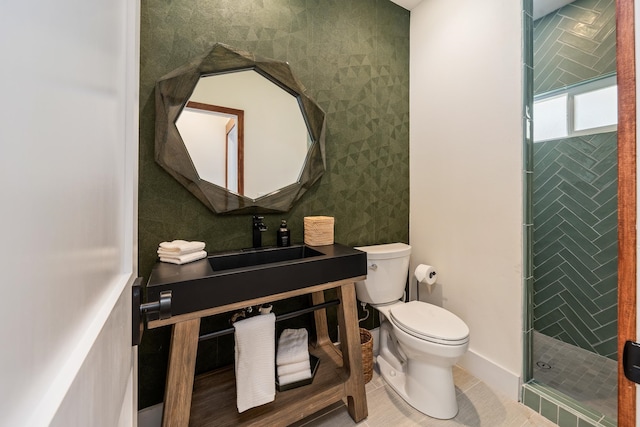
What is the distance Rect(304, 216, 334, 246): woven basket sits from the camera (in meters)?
1.60

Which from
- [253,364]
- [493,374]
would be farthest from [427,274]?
[253,364]

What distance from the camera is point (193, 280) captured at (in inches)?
38.6

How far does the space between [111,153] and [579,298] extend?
292 centimetres

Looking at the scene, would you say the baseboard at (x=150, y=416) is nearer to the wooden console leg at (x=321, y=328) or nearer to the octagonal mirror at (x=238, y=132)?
the wooden console leg at (x=321, y=328)

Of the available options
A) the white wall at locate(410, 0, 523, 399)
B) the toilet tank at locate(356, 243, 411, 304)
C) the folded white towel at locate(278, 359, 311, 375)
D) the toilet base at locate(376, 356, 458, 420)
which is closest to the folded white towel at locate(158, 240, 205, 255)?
the folded white towel at locate(278, 359, 311, 375)

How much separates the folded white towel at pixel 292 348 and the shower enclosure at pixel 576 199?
1551mm

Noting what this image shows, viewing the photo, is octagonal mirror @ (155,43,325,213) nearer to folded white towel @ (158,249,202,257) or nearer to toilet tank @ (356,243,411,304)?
folded white towel @ (158,249,202,257)

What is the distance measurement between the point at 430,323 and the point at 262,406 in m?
0.96

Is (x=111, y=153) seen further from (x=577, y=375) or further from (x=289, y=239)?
(x=577, y=375)

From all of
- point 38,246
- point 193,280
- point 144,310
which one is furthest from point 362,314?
point 38,246

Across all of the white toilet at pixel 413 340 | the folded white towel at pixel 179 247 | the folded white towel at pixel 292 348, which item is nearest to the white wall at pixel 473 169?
the white toilet at pixel 413 340

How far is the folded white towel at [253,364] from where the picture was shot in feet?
3.68

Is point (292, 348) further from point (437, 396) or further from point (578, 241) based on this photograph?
point (578, 241)

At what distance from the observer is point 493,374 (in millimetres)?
1611
